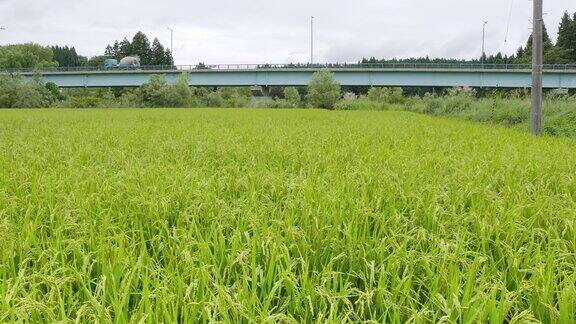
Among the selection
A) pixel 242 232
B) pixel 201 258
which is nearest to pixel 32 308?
pixel 201 258

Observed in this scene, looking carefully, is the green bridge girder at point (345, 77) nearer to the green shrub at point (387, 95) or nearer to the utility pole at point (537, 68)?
the green shrub at point (387, 95)

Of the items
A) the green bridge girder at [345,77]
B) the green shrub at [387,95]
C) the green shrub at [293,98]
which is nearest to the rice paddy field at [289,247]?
the green bridge girder at [345,77]

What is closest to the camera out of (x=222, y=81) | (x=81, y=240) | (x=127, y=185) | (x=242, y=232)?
(x=81, y=240)

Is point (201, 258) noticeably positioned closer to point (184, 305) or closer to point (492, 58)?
point (184, 305)

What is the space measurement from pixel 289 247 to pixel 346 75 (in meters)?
64.1

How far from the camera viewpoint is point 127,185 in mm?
4418

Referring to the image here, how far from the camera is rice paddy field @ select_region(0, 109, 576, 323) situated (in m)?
1.93

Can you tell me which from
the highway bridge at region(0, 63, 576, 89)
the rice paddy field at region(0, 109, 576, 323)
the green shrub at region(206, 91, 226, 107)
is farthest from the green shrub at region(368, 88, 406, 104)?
the rice paddy field at region(0, 109, 576, 323)

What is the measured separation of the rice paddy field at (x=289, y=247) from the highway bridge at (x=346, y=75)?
5597 cm

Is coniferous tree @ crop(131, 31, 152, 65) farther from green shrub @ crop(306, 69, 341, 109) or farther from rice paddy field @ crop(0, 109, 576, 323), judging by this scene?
rice paddy field @ crop(0, 109, 576, 323)

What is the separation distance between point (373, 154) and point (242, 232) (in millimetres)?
4687

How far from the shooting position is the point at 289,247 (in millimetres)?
2619

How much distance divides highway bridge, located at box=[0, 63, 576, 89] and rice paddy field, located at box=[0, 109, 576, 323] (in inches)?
2203

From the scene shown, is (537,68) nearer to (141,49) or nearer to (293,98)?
(293,98)
